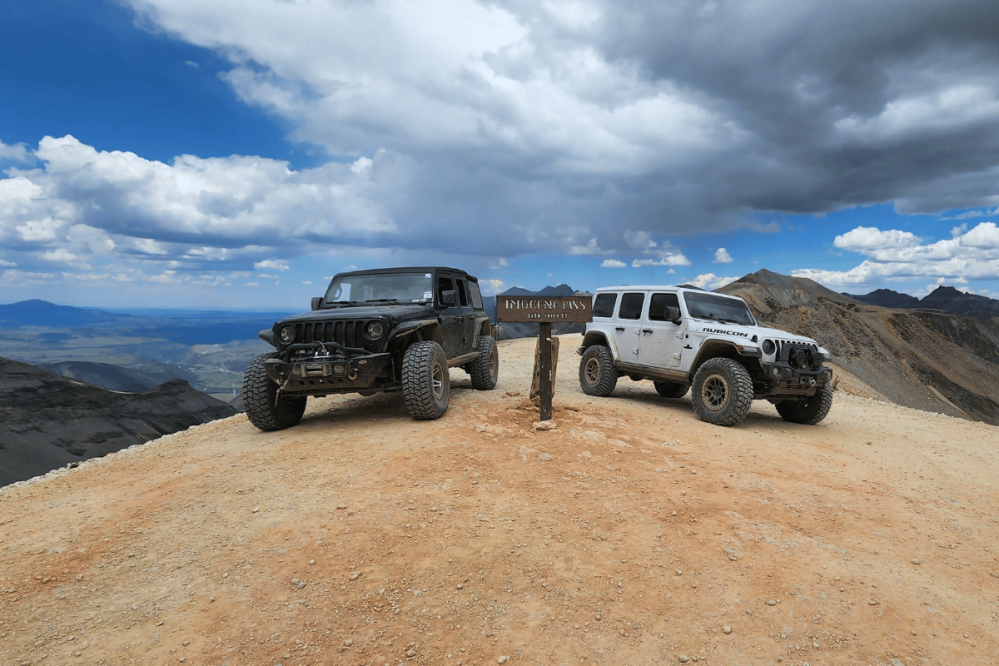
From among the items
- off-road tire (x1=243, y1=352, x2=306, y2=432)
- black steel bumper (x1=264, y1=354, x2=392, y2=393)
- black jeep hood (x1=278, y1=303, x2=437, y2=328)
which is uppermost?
black jeep hood (x1=278, y1=303, x2=437, y2=328)

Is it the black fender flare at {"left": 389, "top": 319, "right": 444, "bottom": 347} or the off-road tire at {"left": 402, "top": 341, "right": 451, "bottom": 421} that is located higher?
the black fender flare at {"left": 389, "top": 319, "right": 444, "bottom": 347}

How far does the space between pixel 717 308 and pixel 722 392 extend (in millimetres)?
1781

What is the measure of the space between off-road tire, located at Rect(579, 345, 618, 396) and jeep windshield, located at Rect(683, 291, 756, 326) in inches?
69.1

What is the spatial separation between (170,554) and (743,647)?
12.5 feet

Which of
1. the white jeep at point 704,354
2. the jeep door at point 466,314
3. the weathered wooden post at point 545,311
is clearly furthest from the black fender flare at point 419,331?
the white jeep at point 704,354

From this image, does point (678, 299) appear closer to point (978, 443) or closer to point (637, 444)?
point (637, 444)

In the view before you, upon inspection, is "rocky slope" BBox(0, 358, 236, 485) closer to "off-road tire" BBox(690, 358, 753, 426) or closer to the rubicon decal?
"off-road tire" BBox(690, 358, 753, 426)

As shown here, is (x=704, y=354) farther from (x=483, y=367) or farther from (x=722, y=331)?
(x=483, y=367)

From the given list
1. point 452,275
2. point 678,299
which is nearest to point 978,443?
point 678,299

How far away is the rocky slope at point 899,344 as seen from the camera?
98.1 feet

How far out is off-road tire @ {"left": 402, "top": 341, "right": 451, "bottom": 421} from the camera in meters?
6.30

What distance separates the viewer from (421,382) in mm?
6305

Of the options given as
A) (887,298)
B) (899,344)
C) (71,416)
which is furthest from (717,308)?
(887,298)

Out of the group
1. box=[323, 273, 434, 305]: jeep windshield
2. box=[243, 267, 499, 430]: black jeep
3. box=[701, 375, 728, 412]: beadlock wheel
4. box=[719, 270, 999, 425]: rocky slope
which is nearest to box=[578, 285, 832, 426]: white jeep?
box=[701, 375, 728, 412]: beadlock wheel
